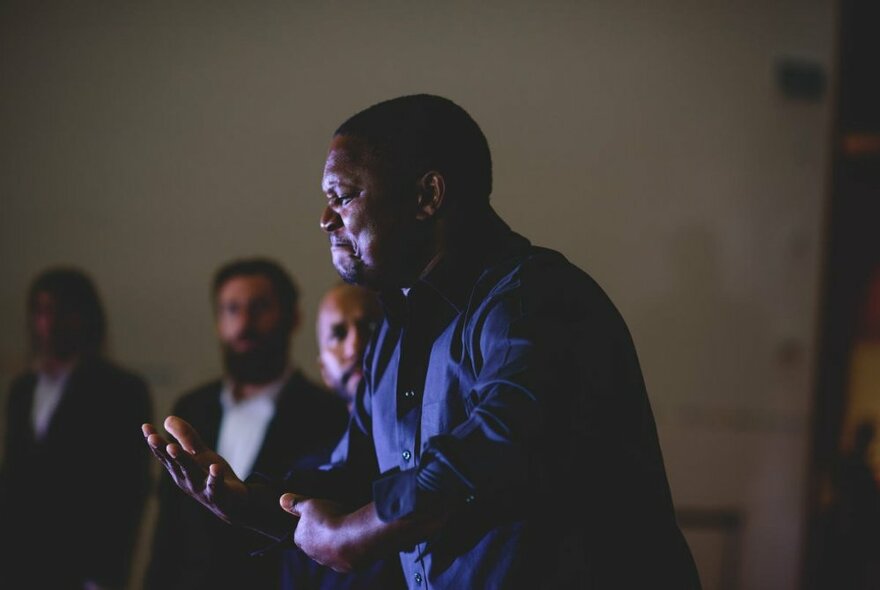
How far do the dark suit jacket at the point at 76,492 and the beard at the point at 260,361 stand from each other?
22.4 inches

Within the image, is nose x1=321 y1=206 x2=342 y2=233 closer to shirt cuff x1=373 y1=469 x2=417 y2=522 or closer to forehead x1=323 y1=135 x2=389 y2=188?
forehead x1=323 y1=135 x2=389 y2=188

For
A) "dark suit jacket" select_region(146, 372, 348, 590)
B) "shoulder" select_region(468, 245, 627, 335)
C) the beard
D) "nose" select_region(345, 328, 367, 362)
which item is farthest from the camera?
the beard

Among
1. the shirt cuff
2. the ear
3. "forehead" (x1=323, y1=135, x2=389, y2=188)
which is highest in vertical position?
"forehead" (x1=323, y1=135, x2=389, y2=188)

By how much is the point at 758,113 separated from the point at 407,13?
181 centimetres

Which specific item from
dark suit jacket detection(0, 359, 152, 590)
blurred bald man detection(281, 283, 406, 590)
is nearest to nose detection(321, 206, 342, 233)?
blurred bald man detection(281, 283, 406, 590)

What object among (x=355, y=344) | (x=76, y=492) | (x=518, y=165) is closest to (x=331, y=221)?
(x=355, y=344)

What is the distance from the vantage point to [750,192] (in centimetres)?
393

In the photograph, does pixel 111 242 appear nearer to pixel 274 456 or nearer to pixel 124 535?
pixel 124 535

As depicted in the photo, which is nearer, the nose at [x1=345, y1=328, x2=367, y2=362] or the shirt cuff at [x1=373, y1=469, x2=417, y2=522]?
the shirt cuff at [x1=373, y1=469, x2=417, y2=522]

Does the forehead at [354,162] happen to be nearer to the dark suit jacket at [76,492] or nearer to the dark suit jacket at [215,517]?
the dark suit jacket at [215,517]

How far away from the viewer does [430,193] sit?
1319 mm

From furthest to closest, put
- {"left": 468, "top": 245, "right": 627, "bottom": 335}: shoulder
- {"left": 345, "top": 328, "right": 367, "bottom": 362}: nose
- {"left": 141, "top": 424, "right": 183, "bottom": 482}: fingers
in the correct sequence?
{"left": 345, "top": 328, "right": 367, "bottom": 362}: nose < {"left": 141, "top": 424, "right": 183, "bottom": 482}: fingers < {"left": 468, "top": 245, "right": 627, "bottom": 335}: shoulder

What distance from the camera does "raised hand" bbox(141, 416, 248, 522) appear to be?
1.27 m

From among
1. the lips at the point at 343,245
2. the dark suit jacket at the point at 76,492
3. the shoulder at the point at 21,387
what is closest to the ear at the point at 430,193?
the lips at the point at 343,245
